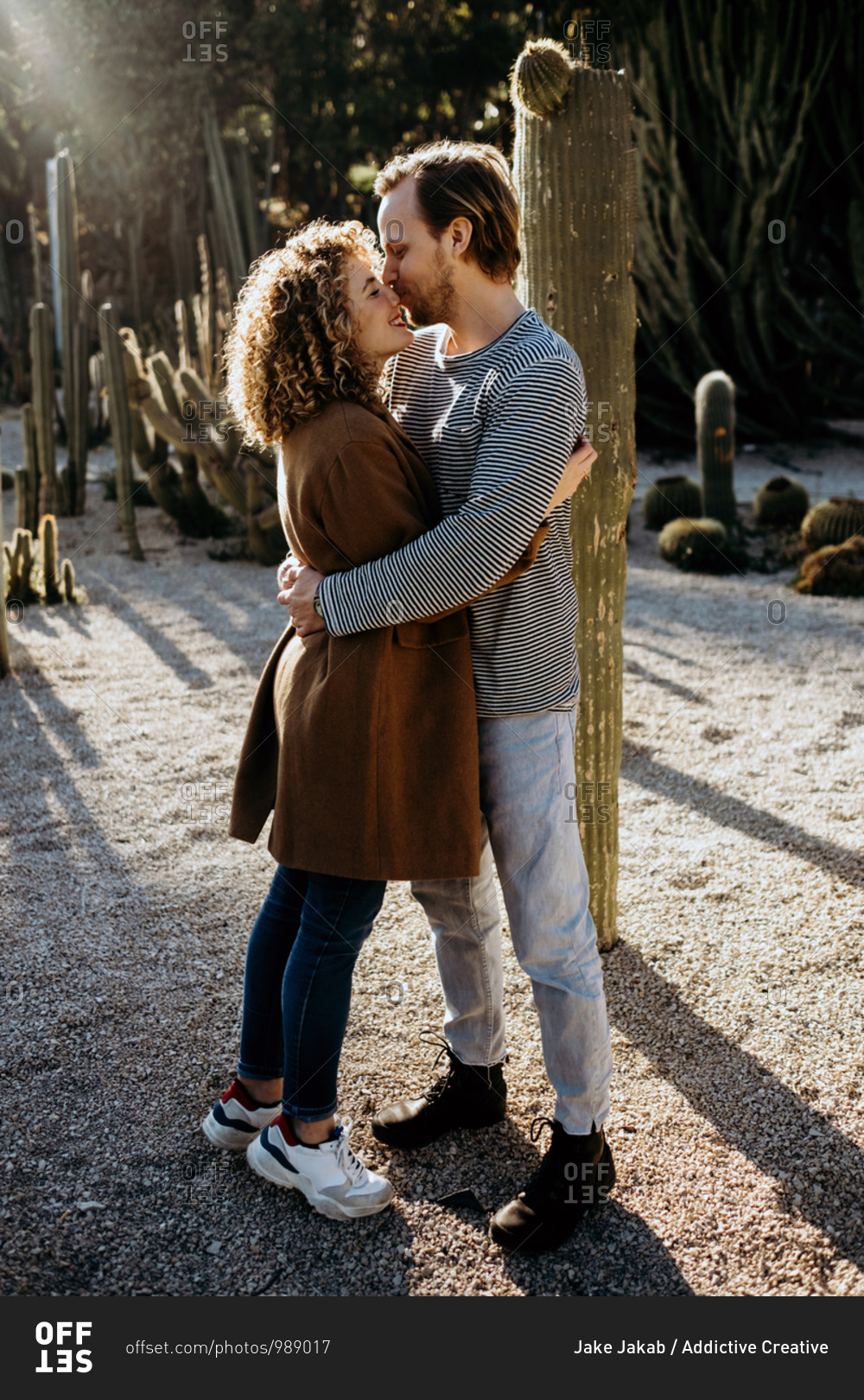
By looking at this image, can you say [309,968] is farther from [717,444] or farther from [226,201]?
[226,201]

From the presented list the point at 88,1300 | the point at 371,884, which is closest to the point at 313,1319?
the point at 88,1300

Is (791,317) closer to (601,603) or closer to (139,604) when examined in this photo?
(139,604)

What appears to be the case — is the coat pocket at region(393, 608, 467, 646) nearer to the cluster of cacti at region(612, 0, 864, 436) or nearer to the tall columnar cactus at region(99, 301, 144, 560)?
the tall columnar cactus at region(99, 301, 144, 560)

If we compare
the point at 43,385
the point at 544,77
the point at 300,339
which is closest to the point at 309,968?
the point at 300,339

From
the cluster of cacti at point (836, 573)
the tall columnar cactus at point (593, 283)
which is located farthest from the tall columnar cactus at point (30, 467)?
the tall columnar cactus at point (593, 283)

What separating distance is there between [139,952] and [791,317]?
994 cm

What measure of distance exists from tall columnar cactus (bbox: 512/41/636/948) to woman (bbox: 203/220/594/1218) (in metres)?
0.79

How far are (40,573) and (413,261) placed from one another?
528cm

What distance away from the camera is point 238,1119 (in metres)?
1.98

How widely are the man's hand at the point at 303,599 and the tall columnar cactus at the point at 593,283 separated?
0.99 m

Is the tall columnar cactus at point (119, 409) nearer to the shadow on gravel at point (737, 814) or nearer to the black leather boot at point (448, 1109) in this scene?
the shadow on gravel at point (737, 814)

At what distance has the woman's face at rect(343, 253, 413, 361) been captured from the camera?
5.25 ft

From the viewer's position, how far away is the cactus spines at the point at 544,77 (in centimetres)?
223

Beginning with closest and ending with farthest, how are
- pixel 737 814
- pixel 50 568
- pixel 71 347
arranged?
pixel 737 814
pixel 50 568
pixel 71 347
